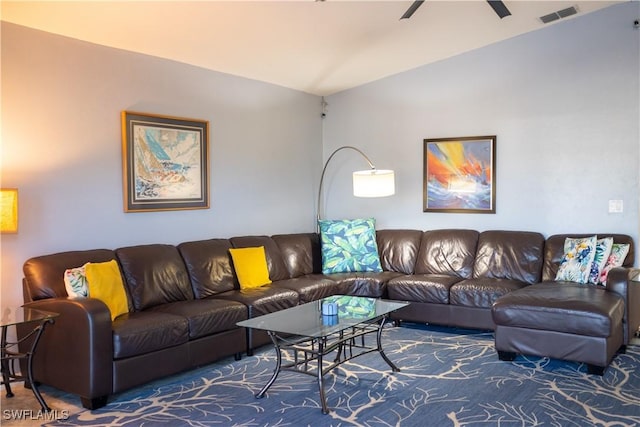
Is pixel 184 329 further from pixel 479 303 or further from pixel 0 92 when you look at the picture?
pixel 479 303

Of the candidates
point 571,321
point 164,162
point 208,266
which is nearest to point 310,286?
point 208,266

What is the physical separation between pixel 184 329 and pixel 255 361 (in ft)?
2.30

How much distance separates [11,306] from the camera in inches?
152

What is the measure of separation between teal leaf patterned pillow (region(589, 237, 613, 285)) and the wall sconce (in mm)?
4455

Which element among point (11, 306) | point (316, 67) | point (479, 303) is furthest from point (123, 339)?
point (316, 67)

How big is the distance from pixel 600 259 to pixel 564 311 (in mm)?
1099


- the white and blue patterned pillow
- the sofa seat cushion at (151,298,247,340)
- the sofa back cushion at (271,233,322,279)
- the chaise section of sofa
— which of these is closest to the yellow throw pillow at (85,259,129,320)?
the white and blue patterned pillow

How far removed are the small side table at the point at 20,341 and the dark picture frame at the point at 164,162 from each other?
118 centimetres

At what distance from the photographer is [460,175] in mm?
5953

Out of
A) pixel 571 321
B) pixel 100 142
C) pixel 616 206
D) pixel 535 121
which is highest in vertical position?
pixel 535 121

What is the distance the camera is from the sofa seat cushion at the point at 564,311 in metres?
3.76

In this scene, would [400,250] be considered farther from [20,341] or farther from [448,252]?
[20,341]

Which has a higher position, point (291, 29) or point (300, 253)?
point (291, 29)

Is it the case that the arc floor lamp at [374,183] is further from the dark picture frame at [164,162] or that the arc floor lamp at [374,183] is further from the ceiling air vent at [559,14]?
the ceiling air vent at [559,14]
